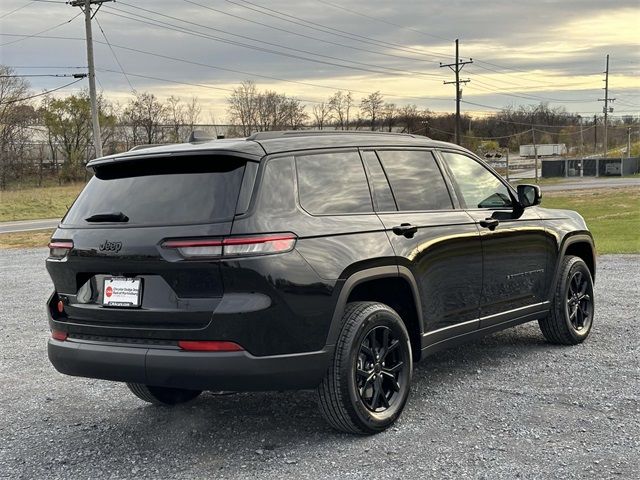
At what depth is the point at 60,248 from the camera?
412 cm

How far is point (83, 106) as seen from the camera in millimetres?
70375

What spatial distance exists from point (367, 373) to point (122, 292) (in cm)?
150

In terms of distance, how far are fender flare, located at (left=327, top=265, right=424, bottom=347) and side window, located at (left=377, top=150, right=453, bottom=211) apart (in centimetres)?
50

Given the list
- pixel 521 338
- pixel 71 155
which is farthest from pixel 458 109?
pixel 521 338

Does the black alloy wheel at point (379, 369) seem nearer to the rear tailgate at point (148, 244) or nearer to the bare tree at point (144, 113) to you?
the rear tailgate at point (148, 244)

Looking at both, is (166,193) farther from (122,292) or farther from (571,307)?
(571,307)

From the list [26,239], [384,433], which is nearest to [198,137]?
[384,433]

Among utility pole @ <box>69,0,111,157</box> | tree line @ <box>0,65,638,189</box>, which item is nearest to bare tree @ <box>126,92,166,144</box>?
tree line @ <box>0,65,638,189</box>

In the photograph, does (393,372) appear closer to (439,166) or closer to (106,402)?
(439,166)

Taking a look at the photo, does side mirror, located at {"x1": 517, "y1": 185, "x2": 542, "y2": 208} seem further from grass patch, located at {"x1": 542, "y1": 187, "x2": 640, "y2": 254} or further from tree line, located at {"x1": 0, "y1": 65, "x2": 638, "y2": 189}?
tree line, located at {"x1": 0, "y1": 65, "x2": 638, "y2": 189}

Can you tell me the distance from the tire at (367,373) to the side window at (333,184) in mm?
617

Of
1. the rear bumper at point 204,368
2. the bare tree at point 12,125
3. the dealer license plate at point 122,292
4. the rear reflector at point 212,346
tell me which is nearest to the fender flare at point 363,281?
the rear bumper at point 204,368

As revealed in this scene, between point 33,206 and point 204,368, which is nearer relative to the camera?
point 204,368

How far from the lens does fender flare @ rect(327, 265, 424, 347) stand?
385 cm
